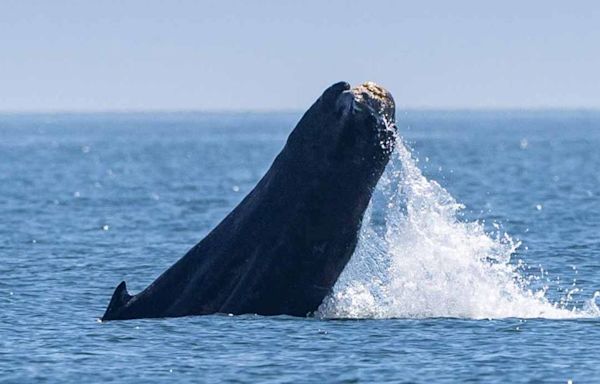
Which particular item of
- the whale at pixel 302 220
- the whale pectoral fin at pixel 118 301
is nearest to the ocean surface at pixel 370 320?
the whale pectoral fin at pixel 118 301

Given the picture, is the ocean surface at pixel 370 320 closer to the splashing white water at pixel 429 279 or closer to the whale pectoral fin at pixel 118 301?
the splashing white water at pixel 429 279

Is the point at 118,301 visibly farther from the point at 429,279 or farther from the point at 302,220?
the point at 429,279

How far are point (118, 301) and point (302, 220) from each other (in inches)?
131

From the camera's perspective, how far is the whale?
2261cm

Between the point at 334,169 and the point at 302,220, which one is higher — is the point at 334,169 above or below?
above

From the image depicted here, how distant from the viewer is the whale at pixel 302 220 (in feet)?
74.2

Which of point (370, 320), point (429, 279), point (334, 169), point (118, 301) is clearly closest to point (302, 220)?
point (334, 169)

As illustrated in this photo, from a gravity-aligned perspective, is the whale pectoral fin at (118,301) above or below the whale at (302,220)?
below

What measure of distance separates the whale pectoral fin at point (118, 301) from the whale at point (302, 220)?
0.58 feet

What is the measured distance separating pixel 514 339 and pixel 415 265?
3387 millimetres

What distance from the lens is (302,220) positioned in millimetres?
23047

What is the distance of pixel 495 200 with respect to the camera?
2469 inches

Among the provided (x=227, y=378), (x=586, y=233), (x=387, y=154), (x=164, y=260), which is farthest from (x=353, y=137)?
(x=586, y=233)

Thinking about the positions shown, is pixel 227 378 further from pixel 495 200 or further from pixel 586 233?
pixel 495 200
